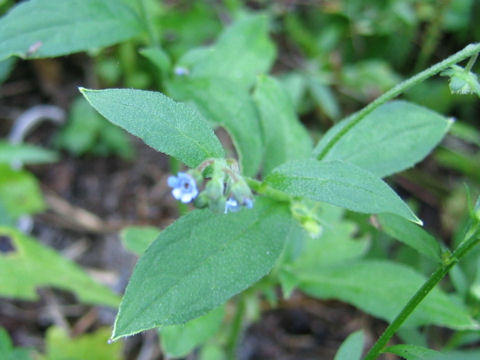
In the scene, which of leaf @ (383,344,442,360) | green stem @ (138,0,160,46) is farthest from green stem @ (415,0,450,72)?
leaf @ (383,344,442,360)

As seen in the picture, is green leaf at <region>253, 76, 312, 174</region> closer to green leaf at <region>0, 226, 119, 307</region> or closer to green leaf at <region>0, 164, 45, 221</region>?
green leaf at <region>0, 226, 119, 307</region>

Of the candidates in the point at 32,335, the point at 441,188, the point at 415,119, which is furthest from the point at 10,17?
the point at 441,188

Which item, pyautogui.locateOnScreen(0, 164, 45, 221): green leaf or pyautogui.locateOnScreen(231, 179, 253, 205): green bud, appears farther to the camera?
pyautogui.locateOnScreen(0, 164, 45, 221): green leaf

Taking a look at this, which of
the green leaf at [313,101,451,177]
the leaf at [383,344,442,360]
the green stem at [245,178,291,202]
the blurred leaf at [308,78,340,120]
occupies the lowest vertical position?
the blurred leaf at [308,78,340,120]

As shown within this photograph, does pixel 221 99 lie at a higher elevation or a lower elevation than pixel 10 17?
lower

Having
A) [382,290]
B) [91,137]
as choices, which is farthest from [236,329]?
[91,137]

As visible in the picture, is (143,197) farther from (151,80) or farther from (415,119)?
(415,119)

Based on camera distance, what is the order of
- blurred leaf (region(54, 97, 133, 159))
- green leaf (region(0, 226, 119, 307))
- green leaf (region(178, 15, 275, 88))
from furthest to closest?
1. blurred leaf (region(54, 97, 133, 159))
2. green leaf (region(0, 226, 119, 307))
3. green leaf (region(178, 15, 275, 88))

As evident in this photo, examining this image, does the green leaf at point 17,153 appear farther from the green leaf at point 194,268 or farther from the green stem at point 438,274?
the green stem at point 438,274
